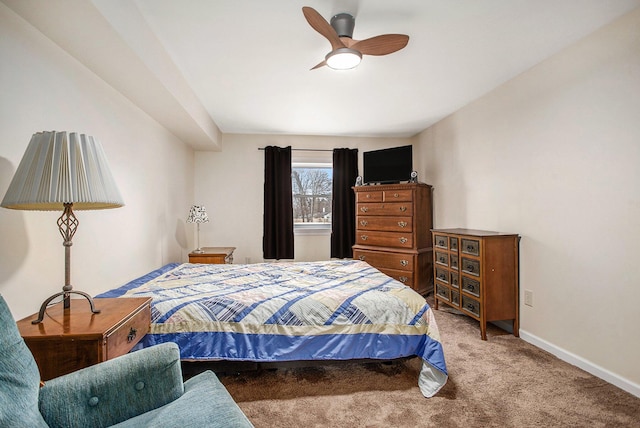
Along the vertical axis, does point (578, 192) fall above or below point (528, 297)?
above

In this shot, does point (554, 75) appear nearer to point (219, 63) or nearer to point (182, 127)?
point (219, 63)

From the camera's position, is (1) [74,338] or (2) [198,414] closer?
(2) [198,414]

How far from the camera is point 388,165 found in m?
4.29

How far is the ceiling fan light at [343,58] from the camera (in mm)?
2014

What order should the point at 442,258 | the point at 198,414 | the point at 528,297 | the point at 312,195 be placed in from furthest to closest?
1. the point at 312,195
2. the point at 442,258
3. the point at 528,297
4. the point at 198,414

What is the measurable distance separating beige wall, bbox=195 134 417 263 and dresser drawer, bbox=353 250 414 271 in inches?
Answer: 64.1

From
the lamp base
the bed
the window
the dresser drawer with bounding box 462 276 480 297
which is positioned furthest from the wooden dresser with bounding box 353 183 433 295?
the lamp base

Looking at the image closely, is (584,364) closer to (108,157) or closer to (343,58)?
(343,58)

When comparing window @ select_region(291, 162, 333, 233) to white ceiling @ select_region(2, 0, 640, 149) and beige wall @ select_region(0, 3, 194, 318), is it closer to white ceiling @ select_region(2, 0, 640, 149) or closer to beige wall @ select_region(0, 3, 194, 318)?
white ceiling @ select_region(2, 0, 640, 149)

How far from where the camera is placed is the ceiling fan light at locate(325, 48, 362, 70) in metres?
2.01

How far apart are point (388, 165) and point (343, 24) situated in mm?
2553

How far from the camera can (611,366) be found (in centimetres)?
199

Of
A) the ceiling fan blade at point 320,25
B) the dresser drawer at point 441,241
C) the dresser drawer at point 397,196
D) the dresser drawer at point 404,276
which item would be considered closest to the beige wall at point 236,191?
the dresser drawer at point 397,196

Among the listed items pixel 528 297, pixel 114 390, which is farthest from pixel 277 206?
pixel 114 390
